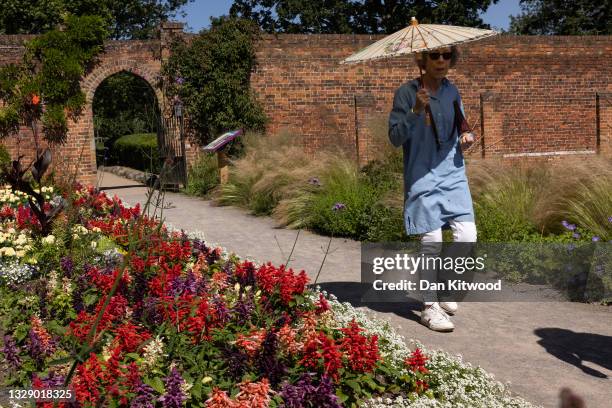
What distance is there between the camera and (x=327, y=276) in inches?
260

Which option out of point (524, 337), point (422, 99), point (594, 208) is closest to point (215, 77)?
point (594, 208)

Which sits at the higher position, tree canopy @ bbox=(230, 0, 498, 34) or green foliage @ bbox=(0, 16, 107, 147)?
tree canopy @ bbox=(230, 0, 498, 34)

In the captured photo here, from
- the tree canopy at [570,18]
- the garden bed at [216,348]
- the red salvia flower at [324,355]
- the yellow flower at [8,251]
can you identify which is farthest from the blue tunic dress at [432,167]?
the tree canopy at [570,18]

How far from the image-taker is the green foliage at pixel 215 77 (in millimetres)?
16828

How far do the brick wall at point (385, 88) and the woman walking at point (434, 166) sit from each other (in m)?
11.4

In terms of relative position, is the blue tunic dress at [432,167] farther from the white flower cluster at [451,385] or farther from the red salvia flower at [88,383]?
the red salvia flower at [88,383]

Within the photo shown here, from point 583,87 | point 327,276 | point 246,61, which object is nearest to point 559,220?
point 327,276

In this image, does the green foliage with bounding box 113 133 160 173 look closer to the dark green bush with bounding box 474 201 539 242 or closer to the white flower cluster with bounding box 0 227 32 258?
the dark green bush with bounding box 474 201 539 242

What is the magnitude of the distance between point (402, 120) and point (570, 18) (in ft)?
133

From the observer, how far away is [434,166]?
475cm

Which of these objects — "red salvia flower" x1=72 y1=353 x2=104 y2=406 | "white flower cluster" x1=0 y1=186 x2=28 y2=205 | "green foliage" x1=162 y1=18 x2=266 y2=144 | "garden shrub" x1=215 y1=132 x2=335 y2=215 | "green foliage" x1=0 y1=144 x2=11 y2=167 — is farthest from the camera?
"green foliage" x1=162 y1=18 x2=266 y2=144

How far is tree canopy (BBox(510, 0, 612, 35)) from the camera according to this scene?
1610 inches

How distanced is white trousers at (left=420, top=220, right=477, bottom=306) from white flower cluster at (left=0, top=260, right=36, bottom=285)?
2802 millimetres

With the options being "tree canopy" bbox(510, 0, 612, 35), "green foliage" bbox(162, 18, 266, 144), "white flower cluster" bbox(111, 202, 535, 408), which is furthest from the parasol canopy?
"tree canopy" bbox(510, 0, 612, 35)
